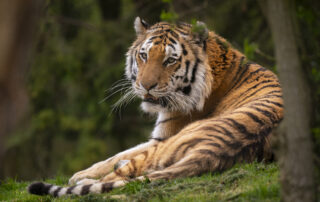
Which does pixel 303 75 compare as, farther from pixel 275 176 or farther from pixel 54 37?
pixel 54 37

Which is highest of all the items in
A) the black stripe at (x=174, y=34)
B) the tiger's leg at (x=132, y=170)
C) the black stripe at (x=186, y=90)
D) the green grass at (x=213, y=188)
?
the black stripe at (x=174, y=34)

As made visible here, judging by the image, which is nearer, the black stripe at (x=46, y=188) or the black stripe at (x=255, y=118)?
the black stripe at (x=46, y=188)

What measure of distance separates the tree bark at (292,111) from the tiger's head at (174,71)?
121 inches

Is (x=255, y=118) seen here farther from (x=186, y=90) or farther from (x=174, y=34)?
(x=174, y=34)

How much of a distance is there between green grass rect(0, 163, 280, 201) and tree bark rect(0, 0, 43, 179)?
6.99 ft

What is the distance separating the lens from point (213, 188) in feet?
14.5

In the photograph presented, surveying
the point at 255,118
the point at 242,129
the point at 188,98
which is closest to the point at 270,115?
the point at 255,118

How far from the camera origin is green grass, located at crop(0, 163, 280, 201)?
4.07 m

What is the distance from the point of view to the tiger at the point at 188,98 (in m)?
5.26

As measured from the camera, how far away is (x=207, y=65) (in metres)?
6.72

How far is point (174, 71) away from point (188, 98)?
0.41m

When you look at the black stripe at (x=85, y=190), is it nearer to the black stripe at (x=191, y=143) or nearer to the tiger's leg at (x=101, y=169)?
the black stripe at (x=191, y=143)

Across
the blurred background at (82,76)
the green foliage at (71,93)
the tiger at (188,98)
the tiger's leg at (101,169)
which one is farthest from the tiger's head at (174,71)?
the green foliage at (71,93)

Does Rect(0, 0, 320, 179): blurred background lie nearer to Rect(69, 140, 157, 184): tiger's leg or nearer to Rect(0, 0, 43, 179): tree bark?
Rect(69, 140, 157, 184): tiger's leg
